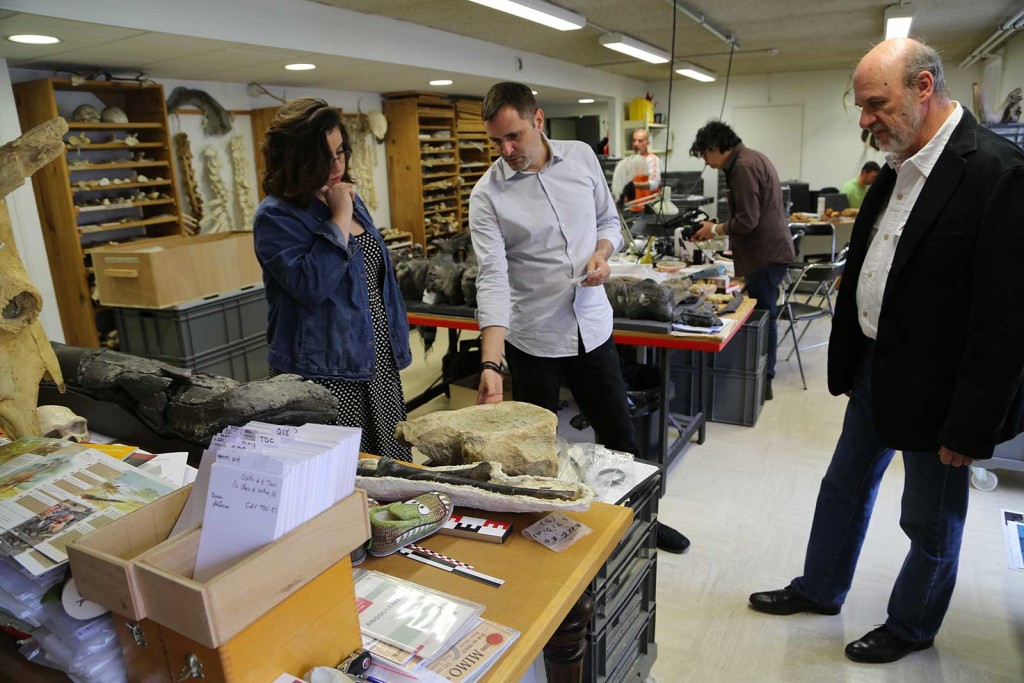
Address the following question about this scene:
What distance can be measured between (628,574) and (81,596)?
112cm

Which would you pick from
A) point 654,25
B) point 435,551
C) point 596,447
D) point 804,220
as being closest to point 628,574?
point 596,447

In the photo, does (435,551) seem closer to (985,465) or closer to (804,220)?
(985,465)

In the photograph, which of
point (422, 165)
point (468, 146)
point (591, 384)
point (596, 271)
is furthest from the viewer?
point (468, 146)

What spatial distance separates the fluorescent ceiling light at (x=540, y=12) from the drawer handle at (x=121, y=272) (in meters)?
2.53

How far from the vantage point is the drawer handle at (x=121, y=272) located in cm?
396

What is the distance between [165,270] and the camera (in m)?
3.98

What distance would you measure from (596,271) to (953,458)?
3.62 ft

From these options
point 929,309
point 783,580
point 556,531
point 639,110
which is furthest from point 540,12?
point 639,110

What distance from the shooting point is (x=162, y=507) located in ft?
2.98

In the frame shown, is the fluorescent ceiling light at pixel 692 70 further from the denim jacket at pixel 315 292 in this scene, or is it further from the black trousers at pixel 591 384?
the denim jacket at pixel 315 292

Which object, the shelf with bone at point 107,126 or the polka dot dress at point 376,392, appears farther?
the shelf with bone at point 107,126

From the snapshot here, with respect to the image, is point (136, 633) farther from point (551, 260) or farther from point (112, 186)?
point (112, 186)

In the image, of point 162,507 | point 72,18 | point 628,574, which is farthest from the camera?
point 72,18

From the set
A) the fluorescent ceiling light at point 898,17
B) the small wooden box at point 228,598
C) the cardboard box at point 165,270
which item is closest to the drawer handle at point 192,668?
the small wooden box at point 228,598
